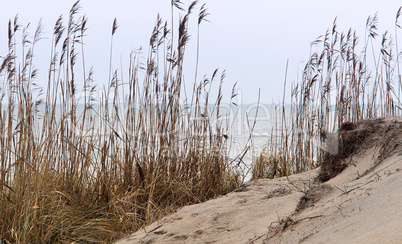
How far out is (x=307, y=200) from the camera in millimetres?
2098

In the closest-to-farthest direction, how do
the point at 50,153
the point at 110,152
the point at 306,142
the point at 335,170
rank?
the point at 335,170 < the point at 50,153 < the point at 110,152 < the point at 306,142

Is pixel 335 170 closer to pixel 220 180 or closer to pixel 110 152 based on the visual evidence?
pixel 220 180

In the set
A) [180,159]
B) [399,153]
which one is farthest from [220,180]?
[399,153]

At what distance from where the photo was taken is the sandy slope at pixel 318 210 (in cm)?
142

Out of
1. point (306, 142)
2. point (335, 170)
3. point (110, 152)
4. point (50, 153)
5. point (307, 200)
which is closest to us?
point (307, 200)

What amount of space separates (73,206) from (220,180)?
4.23ft

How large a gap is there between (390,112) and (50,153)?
140 inches

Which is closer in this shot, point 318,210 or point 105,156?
point 318,210

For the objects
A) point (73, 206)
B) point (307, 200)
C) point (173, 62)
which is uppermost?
point (173, 62)

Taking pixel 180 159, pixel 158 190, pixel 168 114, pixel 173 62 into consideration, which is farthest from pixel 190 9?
pixel 158 190

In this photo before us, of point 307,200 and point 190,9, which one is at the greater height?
point 190,9

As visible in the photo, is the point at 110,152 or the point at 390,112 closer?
the point at 110,152

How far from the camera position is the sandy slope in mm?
1417

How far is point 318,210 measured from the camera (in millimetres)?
1799
